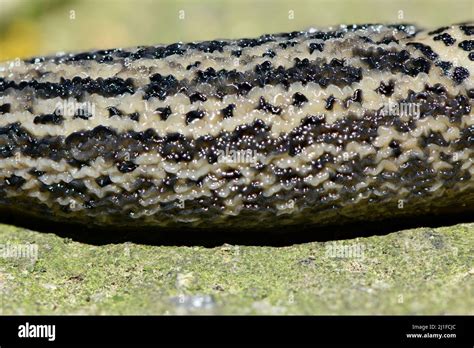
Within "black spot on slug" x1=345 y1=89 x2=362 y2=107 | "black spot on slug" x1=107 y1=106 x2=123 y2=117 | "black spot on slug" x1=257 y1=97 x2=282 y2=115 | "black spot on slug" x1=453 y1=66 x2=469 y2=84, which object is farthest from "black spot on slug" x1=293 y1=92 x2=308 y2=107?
"black spot on slug" x1=107 y1=106 x2=123 y2=117

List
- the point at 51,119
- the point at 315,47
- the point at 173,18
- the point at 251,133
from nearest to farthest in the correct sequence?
1. the point at 251,133
2. the point at 51,119
3. the point at 315,47
4. the point at 173,18

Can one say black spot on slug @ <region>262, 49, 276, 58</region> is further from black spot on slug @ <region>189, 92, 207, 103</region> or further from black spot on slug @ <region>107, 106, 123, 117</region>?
black spot on slug @ <region>107, 106, 123, 117</region>

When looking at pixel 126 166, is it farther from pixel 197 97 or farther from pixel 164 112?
pixel 197 97

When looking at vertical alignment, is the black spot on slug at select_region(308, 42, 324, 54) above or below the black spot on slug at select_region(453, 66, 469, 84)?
above

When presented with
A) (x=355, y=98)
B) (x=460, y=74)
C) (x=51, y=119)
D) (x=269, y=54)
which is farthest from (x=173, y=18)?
(x=460, y=74)
